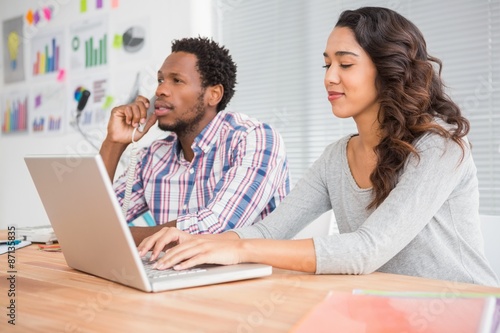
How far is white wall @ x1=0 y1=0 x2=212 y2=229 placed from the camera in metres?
3.51

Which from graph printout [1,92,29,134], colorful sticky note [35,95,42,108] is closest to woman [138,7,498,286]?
colorful sticky note [35,95,42,108]

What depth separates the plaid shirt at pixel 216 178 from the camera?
6.04ft

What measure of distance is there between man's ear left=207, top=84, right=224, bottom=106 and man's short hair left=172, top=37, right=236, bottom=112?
16 millimetres

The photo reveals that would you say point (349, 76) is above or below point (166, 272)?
above

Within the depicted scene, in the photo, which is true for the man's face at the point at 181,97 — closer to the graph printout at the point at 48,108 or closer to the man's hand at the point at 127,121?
the man's hand at the point at 127,121

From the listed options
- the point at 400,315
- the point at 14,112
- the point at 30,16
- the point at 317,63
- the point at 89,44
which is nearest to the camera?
the point at 400,315

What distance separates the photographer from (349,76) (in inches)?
58.0

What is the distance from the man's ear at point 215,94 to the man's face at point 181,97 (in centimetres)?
4

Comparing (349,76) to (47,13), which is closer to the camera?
(349,76)

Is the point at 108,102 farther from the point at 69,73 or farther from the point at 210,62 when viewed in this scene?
the point at 210,62

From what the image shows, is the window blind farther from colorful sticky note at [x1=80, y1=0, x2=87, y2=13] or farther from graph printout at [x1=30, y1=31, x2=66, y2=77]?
graph printout at [x1=30, y1=31, x2=66, y2=77]

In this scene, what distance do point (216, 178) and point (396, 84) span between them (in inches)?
31.7

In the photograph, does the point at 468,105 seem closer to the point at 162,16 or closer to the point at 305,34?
the point at 305,34

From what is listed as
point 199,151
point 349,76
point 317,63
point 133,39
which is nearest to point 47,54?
point 133,39
